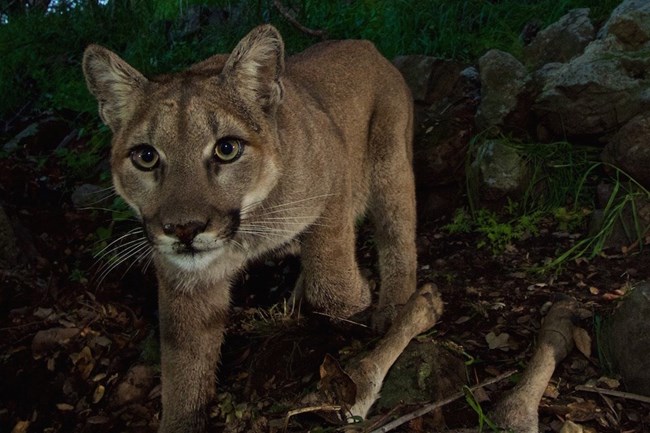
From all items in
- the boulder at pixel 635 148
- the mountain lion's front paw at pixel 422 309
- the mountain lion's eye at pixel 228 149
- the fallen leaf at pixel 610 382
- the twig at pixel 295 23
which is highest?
the twig at pixel 295 23

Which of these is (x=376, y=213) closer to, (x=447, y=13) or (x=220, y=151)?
(x=220, y=151)

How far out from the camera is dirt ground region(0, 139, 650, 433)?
94.3 inches

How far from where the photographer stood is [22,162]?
19.5 ft

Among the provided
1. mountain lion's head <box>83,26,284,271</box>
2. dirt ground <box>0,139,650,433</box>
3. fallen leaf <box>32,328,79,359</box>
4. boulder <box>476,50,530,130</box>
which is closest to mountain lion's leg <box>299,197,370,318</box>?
dirt ground <box>0,139,650,433</box>

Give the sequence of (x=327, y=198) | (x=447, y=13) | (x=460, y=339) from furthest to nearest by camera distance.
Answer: (x=447, y=13)
(x=327, y=198)
(x=460, y=339)

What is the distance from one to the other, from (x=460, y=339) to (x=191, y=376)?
3.93 ft

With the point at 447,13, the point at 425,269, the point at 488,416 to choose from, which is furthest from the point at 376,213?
the point at 447,13

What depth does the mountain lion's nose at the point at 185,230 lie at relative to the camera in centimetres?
223

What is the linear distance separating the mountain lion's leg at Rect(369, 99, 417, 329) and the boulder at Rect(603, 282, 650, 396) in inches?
53.7

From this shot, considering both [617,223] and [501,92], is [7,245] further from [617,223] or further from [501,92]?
[617,223]

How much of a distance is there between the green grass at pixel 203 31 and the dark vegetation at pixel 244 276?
2 centimetres

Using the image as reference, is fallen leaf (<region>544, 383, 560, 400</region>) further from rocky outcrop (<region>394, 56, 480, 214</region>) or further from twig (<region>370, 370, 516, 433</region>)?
rocky outcrop (<region>394, 56, 480, 214</region>)

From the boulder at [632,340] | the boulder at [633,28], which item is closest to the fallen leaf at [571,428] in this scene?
the boulder at [632,340]

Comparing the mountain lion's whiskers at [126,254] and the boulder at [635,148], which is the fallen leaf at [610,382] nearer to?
the boulder at [635,148]
